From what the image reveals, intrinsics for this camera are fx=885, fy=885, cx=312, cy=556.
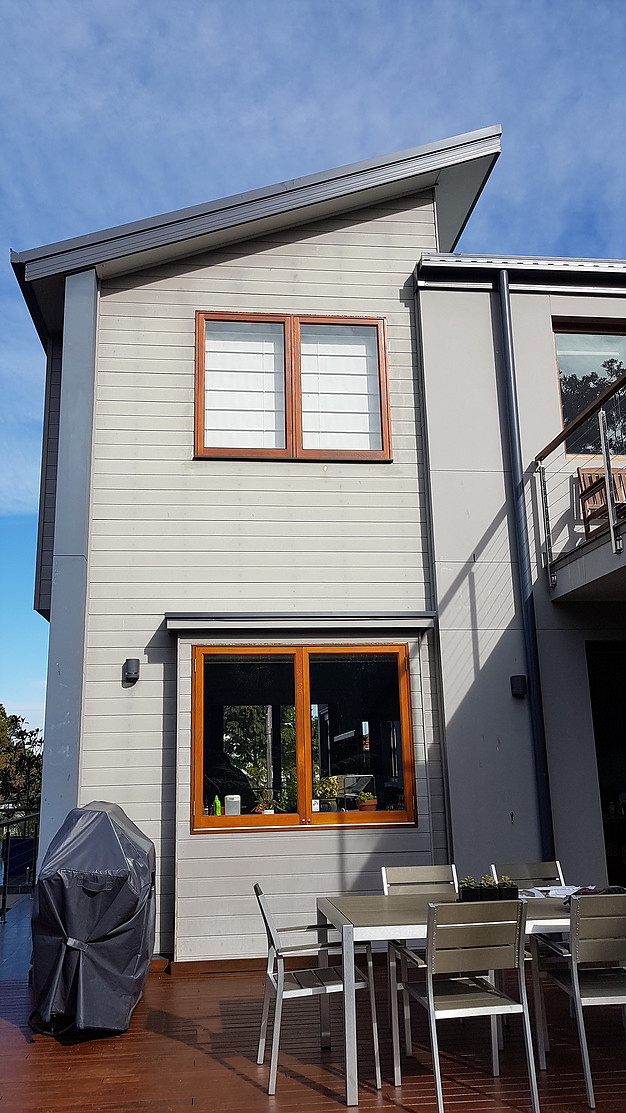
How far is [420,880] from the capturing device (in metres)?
5.29

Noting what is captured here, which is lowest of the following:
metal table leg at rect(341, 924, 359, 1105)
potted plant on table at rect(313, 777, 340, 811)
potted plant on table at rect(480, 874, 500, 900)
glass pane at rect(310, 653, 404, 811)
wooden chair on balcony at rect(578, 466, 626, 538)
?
metal table leg at rect(341, 924, 359, 1105)

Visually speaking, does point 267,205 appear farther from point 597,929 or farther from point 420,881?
point 597,929

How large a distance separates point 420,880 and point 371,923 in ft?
3.82

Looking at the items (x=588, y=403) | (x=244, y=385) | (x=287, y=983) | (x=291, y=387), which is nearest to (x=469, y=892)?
(x=287, y=983)

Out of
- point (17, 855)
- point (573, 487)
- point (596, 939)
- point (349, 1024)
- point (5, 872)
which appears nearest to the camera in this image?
point (349, 1024)

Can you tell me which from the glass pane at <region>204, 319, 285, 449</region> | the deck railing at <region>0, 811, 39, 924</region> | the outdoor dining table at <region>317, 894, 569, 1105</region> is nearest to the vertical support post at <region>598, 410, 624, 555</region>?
the outdoor dining table at <region>317, 894, 569, 1105</region>

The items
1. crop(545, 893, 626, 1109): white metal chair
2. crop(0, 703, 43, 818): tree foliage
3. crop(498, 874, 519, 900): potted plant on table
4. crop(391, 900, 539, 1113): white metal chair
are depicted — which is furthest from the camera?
crop(0, 703, 43, 818): tree foliage

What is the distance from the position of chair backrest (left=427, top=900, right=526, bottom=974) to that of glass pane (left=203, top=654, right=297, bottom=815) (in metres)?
3.02

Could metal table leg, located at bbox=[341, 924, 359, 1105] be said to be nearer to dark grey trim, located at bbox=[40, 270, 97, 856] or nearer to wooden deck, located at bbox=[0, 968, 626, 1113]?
wooden deck, located at bbox=[0, 968, 626, 1113]

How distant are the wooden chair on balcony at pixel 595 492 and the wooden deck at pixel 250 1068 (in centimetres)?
362

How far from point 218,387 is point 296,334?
0.83 m

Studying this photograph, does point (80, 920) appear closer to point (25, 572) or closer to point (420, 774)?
point (420, 774)

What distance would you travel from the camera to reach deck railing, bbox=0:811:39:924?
325 inches

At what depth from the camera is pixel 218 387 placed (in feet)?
24.6
